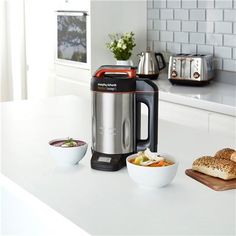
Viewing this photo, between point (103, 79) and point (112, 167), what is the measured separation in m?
0.28

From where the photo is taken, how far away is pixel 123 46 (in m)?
4.04

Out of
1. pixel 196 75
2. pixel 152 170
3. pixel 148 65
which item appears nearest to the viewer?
pixel 152 170

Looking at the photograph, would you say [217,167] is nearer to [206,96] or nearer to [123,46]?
[206,96]

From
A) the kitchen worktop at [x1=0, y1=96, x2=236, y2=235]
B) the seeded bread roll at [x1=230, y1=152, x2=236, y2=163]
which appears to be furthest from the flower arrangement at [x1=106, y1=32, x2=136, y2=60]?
the seeded bread roll at [x1=230, y1=152, x2=236, y2=163]

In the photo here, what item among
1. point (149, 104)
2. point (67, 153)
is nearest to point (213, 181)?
point (149, 104)

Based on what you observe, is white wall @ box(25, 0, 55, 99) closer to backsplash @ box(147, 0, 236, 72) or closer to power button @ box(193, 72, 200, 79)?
backsplash @ box(147, 0, 236, 72)

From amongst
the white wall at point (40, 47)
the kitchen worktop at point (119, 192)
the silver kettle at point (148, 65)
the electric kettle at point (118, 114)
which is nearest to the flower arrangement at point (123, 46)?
the silver kettle at point (148, 65)

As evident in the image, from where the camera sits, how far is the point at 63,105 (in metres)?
2.72

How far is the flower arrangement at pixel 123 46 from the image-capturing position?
4.05m

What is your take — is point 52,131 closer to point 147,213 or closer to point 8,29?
point 147,213

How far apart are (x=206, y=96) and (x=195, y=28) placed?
964 mm

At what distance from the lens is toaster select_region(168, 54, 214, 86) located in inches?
144

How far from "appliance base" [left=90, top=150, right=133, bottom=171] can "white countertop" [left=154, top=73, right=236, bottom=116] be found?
4.79 ft

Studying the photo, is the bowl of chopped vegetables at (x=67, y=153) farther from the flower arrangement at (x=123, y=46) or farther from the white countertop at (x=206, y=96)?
the flower arrangement at (x=123, y=46)
